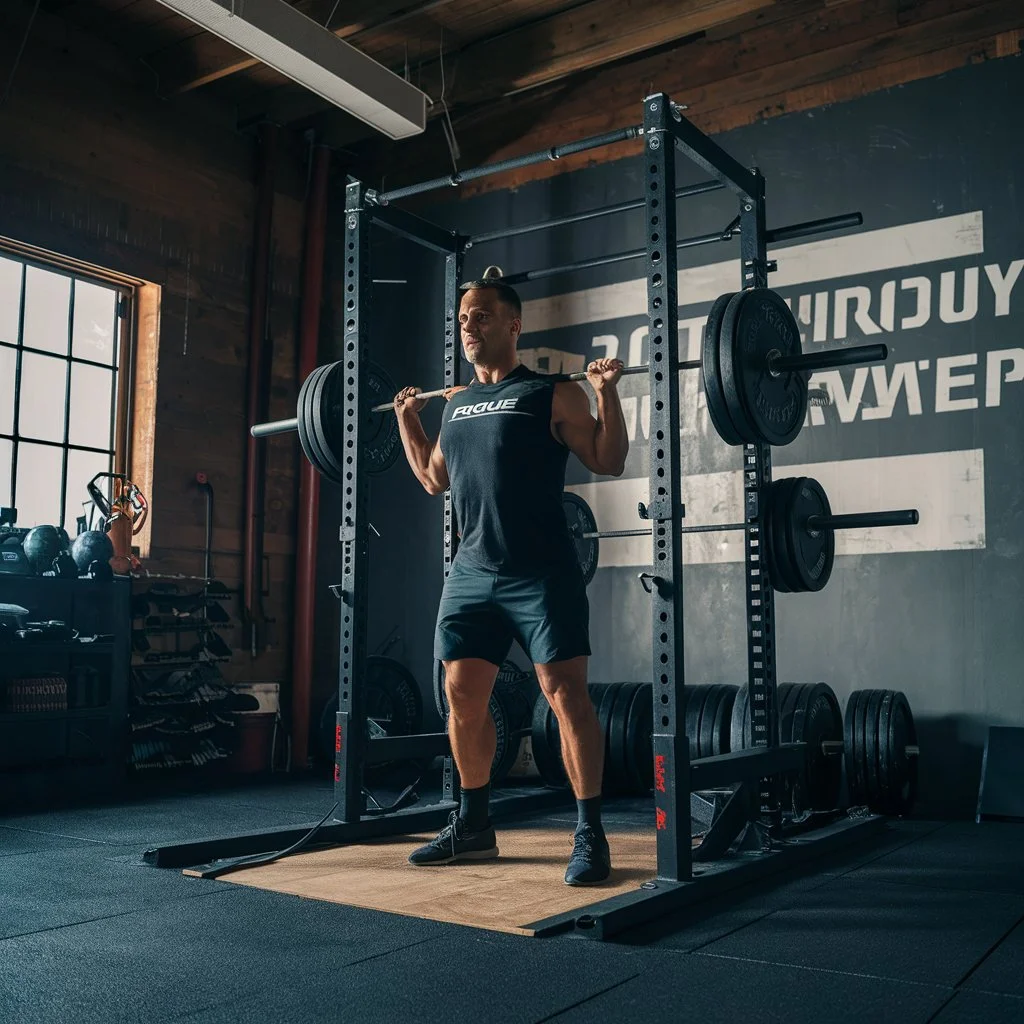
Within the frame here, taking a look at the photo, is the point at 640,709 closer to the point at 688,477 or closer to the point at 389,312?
the point at 688,477

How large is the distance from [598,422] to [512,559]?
0.40 metres

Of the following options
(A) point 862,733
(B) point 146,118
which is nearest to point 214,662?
(B) point 146,118

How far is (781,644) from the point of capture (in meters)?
4.50

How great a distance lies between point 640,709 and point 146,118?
338cm

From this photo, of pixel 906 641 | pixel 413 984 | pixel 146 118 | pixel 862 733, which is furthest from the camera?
pixel 146 118

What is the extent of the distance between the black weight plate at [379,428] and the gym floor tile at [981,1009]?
7.31ft

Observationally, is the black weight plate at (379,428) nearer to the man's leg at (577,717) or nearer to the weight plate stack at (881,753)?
the man's leg at (577,717)

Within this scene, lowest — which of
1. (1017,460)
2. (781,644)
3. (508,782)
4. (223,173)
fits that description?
(508,782)

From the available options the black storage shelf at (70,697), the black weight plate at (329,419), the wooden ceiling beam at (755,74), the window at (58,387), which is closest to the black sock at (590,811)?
the black weight plate at (329,419)

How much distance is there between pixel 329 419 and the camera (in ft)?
11.7

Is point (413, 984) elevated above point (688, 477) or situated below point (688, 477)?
below

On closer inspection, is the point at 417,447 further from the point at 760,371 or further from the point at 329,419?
the point at 760,371

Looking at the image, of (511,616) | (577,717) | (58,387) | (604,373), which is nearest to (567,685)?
(577,717)

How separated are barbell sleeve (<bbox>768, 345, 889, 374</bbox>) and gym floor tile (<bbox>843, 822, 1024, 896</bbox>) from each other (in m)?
1.29
